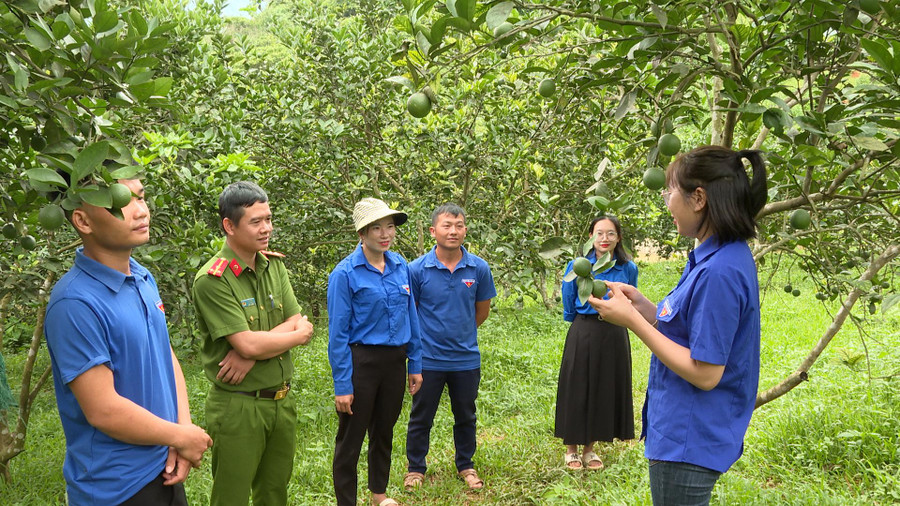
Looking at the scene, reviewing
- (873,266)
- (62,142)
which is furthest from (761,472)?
(62,142)

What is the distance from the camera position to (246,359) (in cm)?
281

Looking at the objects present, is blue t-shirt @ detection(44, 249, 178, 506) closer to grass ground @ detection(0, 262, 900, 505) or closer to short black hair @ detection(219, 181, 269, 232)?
short black hair @ detection(219, 181, 269, 232)

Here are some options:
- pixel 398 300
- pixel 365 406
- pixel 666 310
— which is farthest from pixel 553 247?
pixel 365 406

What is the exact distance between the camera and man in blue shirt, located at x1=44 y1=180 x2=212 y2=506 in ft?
6.23

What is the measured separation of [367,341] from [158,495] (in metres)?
1.68

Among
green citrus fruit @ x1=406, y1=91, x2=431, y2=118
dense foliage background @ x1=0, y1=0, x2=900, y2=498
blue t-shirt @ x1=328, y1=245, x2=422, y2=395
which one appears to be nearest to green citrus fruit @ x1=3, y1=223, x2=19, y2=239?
dense foliage background @ x1=0, y1=0, x2=900, y2=498

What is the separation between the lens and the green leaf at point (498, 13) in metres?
1.49

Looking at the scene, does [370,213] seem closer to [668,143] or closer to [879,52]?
[668,143]

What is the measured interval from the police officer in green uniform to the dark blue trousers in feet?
4.34

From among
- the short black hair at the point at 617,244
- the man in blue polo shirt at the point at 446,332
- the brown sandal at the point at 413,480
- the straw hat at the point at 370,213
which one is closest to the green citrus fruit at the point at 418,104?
the straw hat at the point at 370,213

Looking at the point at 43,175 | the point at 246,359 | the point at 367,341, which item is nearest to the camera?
the point at 43,175

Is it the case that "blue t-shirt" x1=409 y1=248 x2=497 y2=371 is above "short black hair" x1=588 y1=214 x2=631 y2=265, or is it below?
below

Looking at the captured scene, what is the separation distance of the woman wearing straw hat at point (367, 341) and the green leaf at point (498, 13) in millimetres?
2271

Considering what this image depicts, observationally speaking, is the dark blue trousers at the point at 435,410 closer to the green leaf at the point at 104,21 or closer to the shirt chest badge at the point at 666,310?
the shirt chest badge at the point at 666,310
